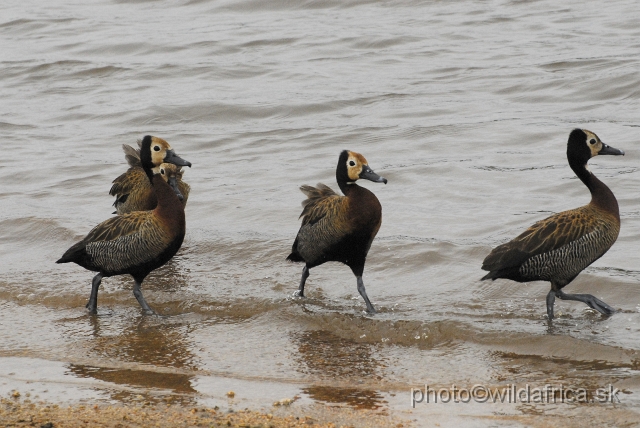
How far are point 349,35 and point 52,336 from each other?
14611 millimetres

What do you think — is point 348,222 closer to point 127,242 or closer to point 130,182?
point 127,242

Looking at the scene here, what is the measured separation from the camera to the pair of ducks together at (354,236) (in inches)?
360

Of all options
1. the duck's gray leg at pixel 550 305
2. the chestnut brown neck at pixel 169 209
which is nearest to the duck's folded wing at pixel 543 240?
the duck's gray leg at pixel 550 305

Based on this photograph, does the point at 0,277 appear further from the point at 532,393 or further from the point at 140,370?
the point at 532,393

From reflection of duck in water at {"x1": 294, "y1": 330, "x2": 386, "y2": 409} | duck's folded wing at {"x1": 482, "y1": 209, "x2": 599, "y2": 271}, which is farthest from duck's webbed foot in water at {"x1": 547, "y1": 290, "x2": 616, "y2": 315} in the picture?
reflection of duck in water at {"x1": 294, "y1": 330, "x2": 386, "y2": 409}

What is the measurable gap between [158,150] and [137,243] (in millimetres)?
1055

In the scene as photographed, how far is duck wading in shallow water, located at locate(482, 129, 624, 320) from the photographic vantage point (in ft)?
29.9

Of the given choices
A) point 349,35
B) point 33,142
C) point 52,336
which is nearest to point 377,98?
point 349,35

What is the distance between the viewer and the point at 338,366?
26.2 ft

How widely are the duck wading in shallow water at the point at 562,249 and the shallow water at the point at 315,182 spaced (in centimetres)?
37

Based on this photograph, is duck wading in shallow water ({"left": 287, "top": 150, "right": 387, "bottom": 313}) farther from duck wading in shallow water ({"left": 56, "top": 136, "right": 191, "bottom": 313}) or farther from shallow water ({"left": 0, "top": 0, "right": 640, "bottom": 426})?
duck wading in shallow water ({"left": 56, "top": 136, "right": 191, "bottom": 313})

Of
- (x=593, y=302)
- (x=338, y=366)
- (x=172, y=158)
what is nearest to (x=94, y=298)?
(x=172, y=158)

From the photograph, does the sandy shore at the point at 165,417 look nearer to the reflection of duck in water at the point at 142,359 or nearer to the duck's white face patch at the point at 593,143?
the reflection of duck in water at the point at 142,359

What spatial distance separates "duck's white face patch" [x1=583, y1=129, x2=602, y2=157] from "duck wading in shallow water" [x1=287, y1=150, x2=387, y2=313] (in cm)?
199
